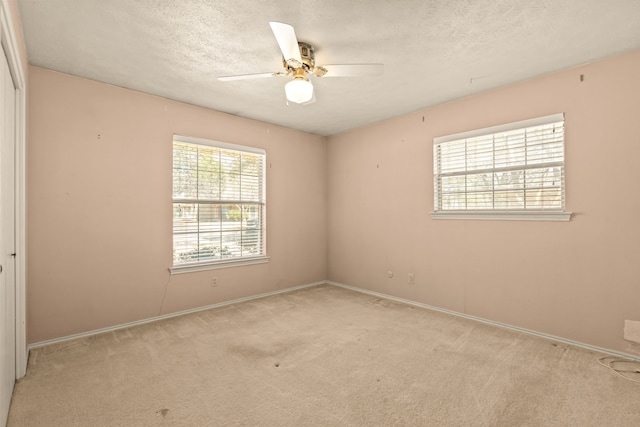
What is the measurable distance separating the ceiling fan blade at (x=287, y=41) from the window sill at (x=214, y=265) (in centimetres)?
260

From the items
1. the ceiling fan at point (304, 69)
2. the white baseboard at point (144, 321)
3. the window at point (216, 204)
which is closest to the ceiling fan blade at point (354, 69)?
the ceiling fan at point (304, 69)

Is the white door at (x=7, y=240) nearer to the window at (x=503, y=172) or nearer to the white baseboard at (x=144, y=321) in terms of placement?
the white baseboard at (x=144, y=321)

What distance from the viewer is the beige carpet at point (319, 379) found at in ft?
6.04

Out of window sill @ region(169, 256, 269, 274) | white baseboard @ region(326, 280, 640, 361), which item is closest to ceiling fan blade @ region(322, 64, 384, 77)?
window sill @ region(169, 256, 269, 274)

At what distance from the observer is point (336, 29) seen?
2205mm

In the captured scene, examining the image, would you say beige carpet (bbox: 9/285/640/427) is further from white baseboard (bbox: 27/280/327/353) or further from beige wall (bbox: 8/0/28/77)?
beige wall (bbox: 8/0/28/77)

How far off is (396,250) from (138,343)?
3.14 meters

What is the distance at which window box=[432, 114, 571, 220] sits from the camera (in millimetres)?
2963

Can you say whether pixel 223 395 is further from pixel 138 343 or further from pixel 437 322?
pixel 437 322

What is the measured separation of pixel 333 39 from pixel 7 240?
2.57 m

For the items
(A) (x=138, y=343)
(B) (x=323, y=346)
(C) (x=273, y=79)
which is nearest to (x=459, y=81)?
(C) (x=273, y=79)

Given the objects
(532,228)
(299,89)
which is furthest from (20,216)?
(532,228)

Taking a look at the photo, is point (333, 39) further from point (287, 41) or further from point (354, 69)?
point (287, 41)

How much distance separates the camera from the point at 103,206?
3.12 m
